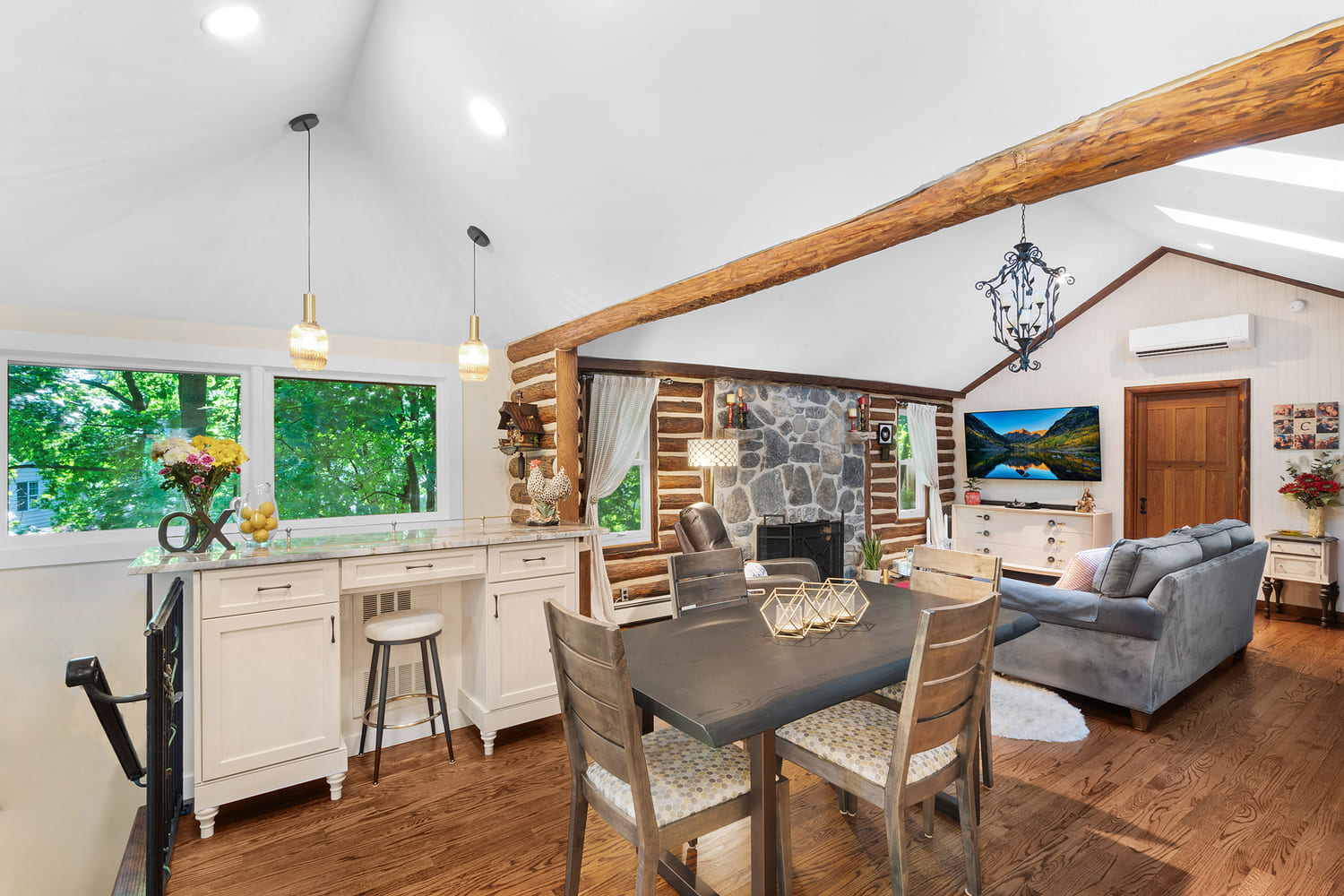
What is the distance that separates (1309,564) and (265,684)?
7.33 m

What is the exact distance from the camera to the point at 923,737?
→ 1779 mm

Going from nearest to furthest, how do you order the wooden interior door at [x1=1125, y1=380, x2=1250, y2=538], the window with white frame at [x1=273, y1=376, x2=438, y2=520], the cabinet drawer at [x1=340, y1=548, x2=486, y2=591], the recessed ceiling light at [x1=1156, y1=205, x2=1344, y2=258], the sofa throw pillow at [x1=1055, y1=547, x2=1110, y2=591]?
the cabinet drawer at [x1=340, y1=548, x2=486, y2=591] < the sofa throw pillow at [x1=1055, y1=547, x2=1110, y2=591] < the window with white frame at [x1=273, y1=376, x2=438, y2=520] < the recessed ceiling light at [x1=1156, y1=205, x2=1344, y2=258] < the wooden interior door at [x1=1125, y1=380, x2=1250, y2=538]

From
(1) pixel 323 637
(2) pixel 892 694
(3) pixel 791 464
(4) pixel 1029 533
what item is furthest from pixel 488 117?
(4) pixel 1029 533

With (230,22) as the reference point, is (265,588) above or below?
below

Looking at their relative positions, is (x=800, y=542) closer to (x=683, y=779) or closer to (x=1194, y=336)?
(x=1194, y=336)

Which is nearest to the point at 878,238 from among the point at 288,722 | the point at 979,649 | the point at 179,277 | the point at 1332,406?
the point at 979,649

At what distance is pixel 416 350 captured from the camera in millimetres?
4215

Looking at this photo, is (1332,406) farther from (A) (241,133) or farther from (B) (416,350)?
(A) (241,133)

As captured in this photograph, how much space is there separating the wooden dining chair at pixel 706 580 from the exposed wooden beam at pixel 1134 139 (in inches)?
53.2

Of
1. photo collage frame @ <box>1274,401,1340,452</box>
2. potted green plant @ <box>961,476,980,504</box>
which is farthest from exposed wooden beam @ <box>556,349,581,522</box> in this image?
photo collage frame @ <box>1274,401,1340,452</box>

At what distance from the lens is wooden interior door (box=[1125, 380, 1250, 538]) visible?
6000 mm

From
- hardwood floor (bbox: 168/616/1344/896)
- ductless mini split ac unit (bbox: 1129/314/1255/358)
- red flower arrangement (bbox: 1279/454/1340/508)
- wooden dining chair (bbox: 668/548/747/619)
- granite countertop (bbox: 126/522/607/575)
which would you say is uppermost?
ductless mini split ac unit (bbox: 1129/314/1255/358)

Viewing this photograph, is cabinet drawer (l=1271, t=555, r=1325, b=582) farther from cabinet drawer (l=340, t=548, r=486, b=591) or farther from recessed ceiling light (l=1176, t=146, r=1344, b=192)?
cabinet drawer (l=340, t=548, r=486, b=591)

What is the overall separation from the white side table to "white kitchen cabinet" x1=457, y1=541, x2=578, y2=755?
5950 millimetres
